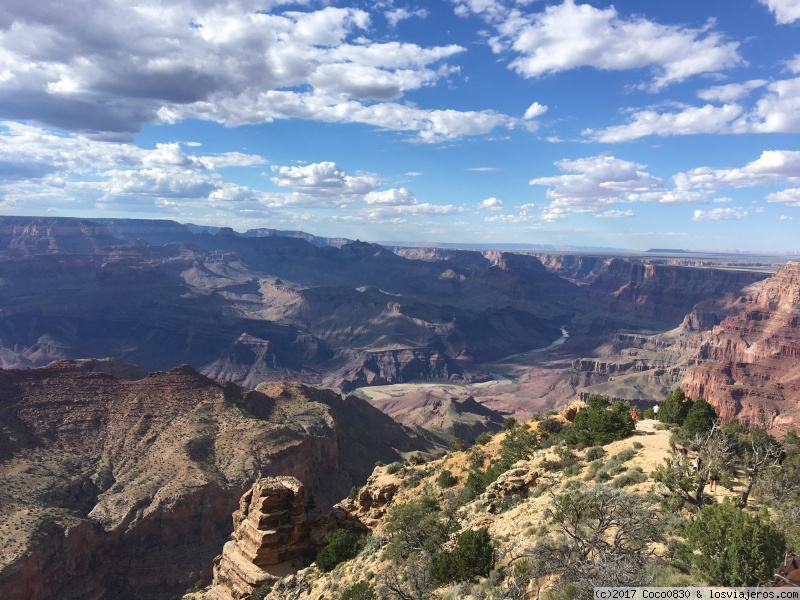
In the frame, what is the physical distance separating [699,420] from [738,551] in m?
21.7

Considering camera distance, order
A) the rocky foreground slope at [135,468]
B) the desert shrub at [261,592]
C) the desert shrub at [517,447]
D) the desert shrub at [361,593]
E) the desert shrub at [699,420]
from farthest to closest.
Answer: the rocky foreground slope at [135,468] < the desert shrub at [517,447] < the desert shrub at [699,420] < the desert shrub at [261,592] < the desert shrub at [361,593]

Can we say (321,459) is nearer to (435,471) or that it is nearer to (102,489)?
(102,489)

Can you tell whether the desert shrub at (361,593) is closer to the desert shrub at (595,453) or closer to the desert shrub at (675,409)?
the desert shrub at (595,453)

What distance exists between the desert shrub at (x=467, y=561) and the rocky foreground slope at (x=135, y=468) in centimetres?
4495

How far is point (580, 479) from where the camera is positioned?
84.7ft

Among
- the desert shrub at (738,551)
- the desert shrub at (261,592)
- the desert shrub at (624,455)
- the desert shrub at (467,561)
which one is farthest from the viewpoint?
the desert shrub at (261,592)

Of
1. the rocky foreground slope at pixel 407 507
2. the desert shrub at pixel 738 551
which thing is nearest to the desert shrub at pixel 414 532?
the rocky foreground slope at pixel 407 507

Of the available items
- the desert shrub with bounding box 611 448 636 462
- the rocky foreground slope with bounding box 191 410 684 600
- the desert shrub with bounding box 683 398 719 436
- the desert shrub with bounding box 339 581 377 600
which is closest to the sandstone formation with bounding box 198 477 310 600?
the rocky foreground slope with bounding box 191 410 684 600

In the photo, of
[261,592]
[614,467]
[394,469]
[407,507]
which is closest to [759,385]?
[394,469]

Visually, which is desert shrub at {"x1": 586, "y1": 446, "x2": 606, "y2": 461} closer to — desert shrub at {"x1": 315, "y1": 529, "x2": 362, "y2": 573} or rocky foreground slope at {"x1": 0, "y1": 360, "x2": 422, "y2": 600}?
desert shrub at {"x1": 315, "y1": 529, "x2": 362, "y2": 573}

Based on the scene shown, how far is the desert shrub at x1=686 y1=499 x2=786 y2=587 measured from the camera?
1361 cm

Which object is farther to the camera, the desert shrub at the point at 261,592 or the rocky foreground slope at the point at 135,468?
the rocky foreground slope at the point at 135,468

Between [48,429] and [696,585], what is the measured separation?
78.2 m

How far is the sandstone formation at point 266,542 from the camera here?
3331 centimetres
